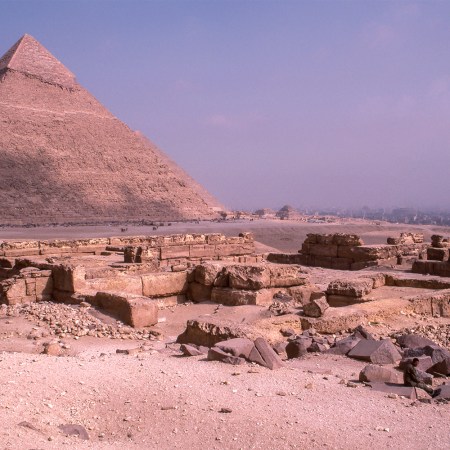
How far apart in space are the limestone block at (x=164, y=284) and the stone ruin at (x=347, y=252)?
16.6ft

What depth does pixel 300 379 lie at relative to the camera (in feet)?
14.3

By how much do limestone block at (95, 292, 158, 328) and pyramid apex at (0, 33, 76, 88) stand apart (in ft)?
326

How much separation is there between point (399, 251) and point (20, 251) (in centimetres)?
829

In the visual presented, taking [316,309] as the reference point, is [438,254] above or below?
above

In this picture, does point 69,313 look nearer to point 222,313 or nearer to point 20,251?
point 222,313

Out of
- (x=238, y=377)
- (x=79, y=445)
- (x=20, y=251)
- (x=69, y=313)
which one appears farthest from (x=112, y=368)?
(x=20, y=251)

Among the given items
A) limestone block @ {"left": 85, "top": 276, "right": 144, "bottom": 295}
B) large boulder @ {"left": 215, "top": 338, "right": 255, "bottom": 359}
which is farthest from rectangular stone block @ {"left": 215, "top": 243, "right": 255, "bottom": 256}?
large boulder @ {"left": 215, "top": 338, "right": 255, "bottom": 359}

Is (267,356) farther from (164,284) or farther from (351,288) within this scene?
(164,284)

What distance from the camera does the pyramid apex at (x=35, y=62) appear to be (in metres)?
98.9

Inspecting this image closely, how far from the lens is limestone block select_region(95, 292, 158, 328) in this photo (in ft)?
22.0

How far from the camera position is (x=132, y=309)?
672cm

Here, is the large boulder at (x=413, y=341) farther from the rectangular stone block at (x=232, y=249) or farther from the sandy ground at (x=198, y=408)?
the rectangular stone block at (x=232, y=249)

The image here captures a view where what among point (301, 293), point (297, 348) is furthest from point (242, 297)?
point (297, 348)

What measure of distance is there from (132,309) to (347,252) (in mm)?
7391
